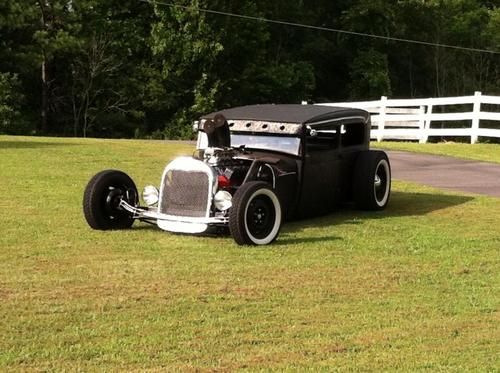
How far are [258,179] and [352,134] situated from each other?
7.46ft

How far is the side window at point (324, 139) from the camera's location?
9.84 meters

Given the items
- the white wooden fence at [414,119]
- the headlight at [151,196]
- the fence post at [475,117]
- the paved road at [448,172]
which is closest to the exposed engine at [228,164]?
the headlight at [151,196]

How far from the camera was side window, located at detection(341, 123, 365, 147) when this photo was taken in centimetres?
1059

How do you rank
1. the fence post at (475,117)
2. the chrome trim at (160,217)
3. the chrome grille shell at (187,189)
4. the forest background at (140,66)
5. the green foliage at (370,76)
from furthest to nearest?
the green foliage at (370,76) → the forest background at (140,66) → the fence post at (475,117) → the chrome grille shell at (187,189) → the chrome trim at (160,217)

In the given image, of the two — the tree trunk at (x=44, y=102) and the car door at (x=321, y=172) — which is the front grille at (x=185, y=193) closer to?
the car door at (x=321, y=172)

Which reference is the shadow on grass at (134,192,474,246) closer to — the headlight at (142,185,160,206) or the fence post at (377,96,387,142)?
the headlight at (142,185,160,206)

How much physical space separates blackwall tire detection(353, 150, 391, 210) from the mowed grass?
0.99 feet

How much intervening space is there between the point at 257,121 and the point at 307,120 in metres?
0.61

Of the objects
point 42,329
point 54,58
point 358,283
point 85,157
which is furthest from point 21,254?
point 54,58

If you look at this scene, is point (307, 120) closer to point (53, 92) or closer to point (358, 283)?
point (358, 283)

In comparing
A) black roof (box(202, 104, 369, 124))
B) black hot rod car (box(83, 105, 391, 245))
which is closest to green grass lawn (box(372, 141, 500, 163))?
black hot rod car (box(83, 105, 391, 245))

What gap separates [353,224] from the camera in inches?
380

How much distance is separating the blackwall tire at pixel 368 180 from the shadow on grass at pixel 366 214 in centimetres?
14

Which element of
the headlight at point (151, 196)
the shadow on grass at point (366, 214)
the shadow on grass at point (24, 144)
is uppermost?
the shadow on grass at point (24, 144)
